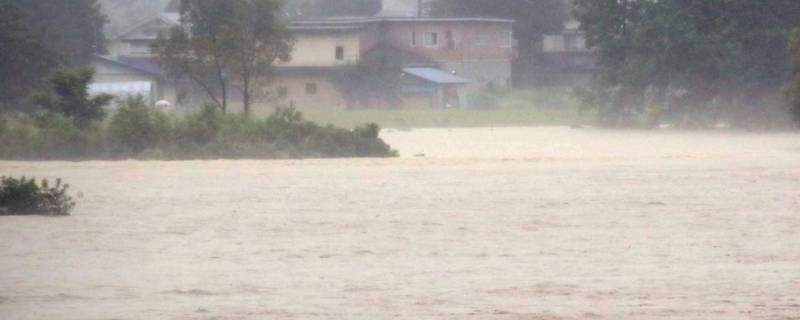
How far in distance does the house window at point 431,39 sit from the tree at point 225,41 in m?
43.1

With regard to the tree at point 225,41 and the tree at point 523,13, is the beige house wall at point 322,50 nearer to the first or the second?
the tree at point 523,13

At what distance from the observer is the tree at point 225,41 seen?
129 feet

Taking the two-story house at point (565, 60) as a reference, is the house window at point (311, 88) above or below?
below

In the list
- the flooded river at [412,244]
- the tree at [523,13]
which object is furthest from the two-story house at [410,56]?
the flooded river at [412,244]

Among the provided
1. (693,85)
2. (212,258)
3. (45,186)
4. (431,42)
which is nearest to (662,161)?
(45,186)

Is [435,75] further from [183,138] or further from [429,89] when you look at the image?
[183,138]

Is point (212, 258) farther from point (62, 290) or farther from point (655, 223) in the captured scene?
point (655, 223)

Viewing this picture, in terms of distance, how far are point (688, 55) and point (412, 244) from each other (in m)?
39.9

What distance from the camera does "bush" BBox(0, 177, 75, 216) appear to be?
18.2 metres

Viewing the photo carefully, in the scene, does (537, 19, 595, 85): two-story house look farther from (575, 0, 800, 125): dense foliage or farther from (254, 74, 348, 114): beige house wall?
(575, 0, 800, 125): dense foliage

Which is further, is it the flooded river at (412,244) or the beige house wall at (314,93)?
the beige house wall at (314,93)

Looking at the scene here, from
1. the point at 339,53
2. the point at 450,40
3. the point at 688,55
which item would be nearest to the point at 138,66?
the point at 339,53

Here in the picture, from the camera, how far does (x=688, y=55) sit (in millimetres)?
53219

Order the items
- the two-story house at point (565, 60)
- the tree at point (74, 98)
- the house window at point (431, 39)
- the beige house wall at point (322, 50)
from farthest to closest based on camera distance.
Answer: the two-story house at point (565, 60) < the house window at point (431, 39) < the beige house wall at point (322, 50) < the tree at point (74, 98)
